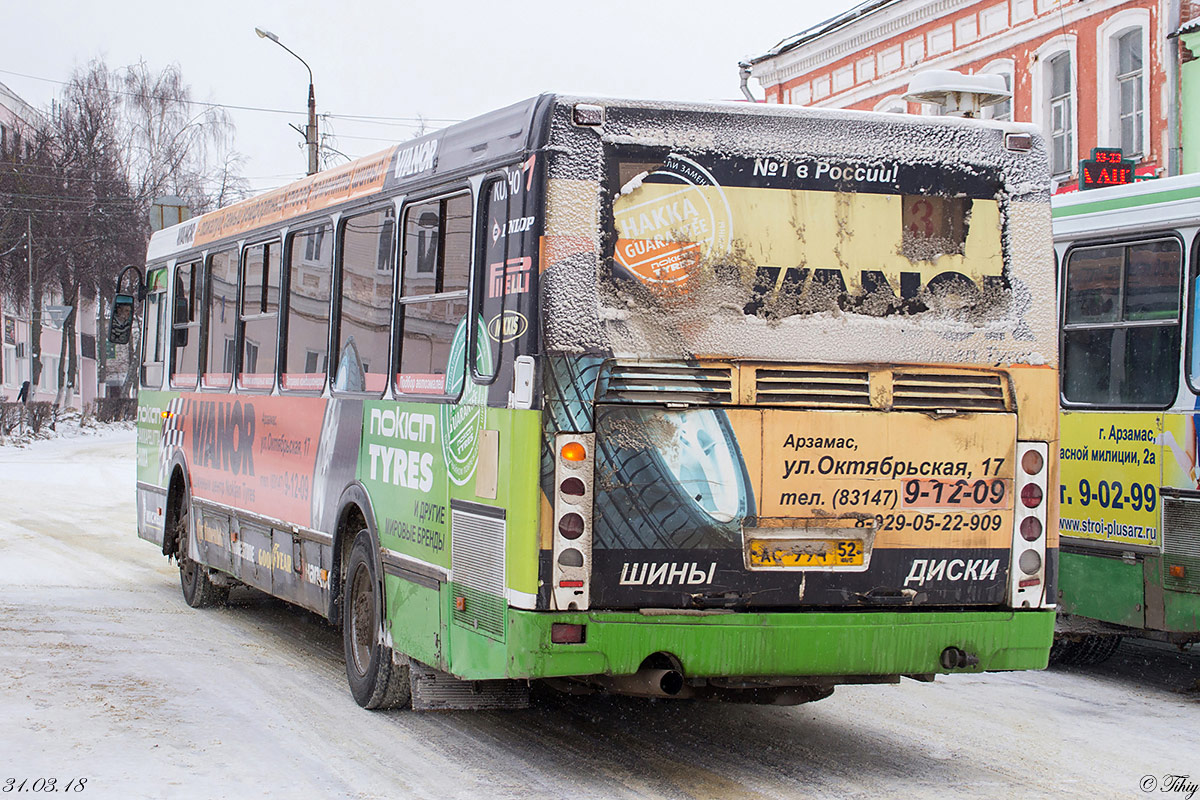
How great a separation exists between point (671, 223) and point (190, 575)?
722 centimetres

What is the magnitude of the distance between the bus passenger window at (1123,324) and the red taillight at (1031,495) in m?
2.64

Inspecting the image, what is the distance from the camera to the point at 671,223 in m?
6.53

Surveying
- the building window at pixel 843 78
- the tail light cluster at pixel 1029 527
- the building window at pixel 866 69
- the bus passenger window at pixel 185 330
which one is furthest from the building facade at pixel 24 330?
the tail light cluster at pixel 1029 527

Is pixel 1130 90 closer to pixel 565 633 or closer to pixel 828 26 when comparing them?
pixel 828 26

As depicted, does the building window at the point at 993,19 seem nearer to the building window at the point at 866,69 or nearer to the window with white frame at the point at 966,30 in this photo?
→ the window with white frame at the point at 966,30

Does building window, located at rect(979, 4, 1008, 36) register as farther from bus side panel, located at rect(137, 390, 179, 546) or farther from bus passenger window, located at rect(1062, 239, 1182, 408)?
bus side panel, located at rect(137, 390, 179, 546)

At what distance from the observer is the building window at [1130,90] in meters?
22.5

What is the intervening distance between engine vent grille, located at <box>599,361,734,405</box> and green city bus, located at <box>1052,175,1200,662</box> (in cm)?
372

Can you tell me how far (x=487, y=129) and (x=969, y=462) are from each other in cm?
261

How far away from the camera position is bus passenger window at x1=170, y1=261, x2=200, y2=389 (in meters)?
12.2

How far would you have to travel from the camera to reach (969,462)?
6.79 m

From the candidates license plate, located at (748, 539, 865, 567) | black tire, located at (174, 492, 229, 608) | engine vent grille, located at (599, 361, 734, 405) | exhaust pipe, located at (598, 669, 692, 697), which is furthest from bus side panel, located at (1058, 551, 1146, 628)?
black tire, located at (174, 492, 229, 608)

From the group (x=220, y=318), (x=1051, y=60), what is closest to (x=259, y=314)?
(x=220, y=318)

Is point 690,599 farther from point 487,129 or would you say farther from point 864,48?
point 864,48
